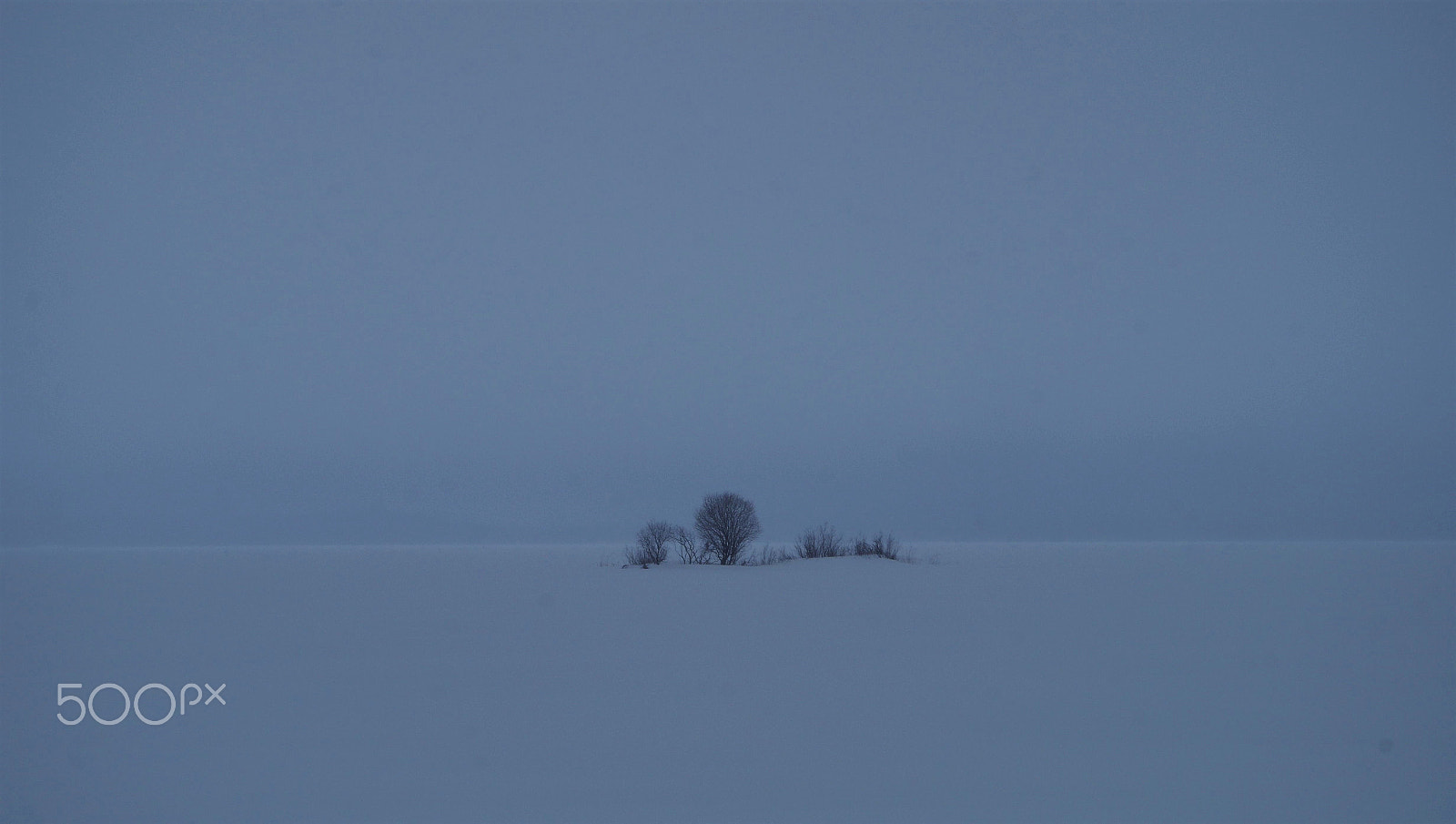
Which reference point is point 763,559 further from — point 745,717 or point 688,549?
point 745,717

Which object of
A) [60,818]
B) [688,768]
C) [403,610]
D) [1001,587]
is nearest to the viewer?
[60,818]

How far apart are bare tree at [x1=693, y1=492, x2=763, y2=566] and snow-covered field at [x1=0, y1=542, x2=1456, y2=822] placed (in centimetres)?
2586

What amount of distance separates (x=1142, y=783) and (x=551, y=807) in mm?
5383

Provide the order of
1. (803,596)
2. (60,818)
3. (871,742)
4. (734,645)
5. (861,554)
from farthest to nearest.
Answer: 1. (861,554)
2. (803,596)
3. (734,645)
4. (871,742)
5. (60,818)

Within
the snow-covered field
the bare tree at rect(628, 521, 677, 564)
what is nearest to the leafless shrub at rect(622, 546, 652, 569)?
the bare tree at rect(628, 521, 677, 564)

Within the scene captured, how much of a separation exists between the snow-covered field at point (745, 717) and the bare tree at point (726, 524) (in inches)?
1018

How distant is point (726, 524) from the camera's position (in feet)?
159

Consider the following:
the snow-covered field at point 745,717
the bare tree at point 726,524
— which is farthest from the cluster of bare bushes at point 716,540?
the snow-covered field at point 745,717

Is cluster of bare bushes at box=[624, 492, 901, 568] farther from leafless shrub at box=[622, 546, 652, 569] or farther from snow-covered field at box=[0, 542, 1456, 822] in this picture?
snow-covered field at box=[0, 542, 1456, 822]

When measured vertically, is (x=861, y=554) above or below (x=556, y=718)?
above

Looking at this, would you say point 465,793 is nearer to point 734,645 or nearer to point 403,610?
point 734,645

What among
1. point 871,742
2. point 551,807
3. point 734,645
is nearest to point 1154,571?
point 734,645

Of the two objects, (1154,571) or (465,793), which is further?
(1154,571)

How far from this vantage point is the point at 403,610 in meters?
23.4
